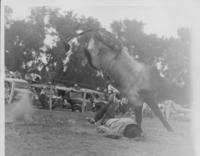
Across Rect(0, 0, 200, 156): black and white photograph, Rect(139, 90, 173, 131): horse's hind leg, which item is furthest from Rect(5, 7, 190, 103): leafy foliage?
Rect(139, 90, 173, 131): horse's hind leg

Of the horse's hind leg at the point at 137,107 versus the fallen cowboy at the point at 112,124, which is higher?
→ the horse's hind leg at the point at 137,107

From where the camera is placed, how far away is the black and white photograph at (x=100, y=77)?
1437 mm

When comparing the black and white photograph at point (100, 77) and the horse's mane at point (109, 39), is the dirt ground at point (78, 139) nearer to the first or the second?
the black and white photograph at point (100, 77)

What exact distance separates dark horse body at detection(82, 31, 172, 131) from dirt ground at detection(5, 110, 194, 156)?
0.24ft

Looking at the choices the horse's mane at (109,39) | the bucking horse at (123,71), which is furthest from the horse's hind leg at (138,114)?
the horse's mane at (109,39)

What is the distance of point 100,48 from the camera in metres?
1.51

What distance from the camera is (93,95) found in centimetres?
146

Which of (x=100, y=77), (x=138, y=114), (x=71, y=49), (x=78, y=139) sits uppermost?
(x=71, y=49)

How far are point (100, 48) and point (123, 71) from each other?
0.19m

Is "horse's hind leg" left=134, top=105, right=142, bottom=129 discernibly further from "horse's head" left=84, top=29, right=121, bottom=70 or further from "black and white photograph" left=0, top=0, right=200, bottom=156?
"horse's head" left=84, top=29, right=121, bottom=70

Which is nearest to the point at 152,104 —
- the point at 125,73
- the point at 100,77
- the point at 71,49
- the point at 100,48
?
the point at 125,73

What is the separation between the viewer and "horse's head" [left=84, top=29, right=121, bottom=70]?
4.83ft

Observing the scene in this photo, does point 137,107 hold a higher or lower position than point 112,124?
higher

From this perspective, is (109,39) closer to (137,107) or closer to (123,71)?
(123,71)
